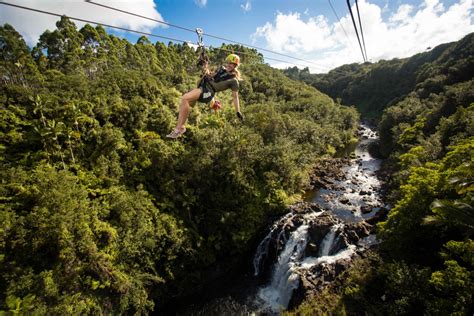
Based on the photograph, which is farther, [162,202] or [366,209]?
[366,209]

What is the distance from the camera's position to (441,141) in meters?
25.0

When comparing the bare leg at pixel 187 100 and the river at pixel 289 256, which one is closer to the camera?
the bare leg at pixel 187 100

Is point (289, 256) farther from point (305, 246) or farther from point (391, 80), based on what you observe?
point (391, 80)

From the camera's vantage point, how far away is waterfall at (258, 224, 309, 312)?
1598 centimetres

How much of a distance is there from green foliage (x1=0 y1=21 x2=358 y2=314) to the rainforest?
9cm

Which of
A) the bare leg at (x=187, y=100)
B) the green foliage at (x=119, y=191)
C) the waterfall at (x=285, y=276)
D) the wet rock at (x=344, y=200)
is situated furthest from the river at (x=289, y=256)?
the bare leg at (x=187, y=100)

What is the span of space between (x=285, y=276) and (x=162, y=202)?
10.6 m

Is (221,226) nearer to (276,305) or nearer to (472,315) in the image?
(276,305)

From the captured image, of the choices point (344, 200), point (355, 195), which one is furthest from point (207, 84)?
point (355, 195)

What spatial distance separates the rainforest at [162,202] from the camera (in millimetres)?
11172

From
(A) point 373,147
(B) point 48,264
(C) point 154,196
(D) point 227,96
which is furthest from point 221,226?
(A) point 373,147

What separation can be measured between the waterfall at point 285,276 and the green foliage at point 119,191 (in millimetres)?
3316

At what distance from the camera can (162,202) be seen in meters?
19.2

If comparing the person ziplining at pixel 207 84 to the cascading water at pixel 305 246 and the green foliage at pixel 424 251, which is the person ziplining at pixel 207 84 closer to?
the green foliage at pixel 424 251
